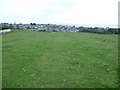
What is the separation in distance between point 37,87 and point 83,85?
1.18m

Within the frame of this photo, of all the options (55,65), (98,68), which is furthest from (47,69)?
(98,68)

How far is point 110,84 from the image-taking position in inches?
138

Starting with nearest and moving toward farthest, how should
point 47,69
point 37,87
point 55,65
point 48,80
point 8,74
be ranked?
point 37,87, point 48,80, point 8,74, point 47,69, point 55,65

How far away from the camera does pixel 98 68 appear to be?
465 cm

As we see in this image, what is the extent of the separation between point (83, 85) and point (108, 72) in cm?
133

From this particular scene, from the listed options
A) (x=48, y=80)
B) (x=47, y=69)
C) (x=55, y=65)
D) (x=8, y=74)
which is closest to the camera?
(x=48, y=80)

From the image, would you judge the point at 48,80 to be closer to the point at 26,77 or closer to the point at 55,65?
the point at 26,77

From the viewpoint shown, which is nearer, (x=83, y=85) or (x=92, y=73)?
(x=83, y=85)

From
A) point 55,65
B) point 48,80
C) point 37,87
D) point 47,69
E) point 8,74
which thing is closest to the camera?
point 37,87

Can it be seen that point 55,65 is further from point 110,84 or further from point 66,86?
point 110,84

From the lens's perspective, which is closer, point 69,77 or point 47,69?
point 69,77

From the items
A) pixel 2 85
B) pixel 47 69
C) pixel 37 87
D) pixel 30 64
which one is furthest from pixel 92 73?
pixel 2 85

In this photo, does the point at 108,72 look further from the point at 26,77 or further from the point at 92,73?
the point at 26,77

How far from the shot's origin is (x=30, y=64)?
5.00m
